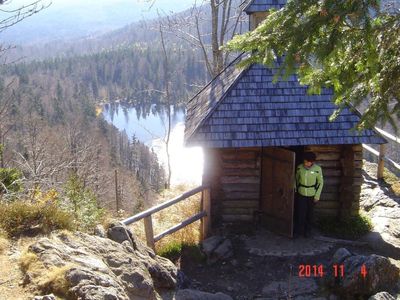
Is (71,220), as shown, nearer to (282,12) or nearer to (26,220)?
(26,220)

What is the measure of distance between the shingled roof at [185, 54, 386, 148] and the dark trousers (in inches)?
45.0

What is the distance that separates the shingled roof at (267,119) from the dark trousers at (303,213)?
1.14 metres

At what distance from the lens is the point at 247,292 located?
798 cm

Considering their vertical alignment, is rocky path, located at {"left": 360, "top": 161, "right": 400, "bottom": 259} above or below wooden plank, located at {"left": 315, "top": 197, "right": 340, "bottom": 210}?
below

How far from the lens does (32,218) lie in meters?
6.53

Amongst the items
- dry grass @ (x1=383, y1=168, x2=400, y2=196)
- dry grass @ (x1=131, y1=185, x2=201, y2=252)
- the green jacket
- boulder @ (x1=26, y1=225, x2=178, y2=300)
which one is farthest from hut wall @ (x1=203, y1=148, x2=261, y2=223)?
dry grass @ (x1=383, y1=168, x2=400, y2=196)

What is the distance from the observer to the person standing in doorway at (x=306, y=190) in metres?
8.81

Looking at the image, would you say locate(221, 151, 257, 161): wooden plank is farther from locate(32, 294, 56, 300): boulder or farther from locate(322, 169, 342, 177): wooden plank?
locate(32, 294, 56, 300): boulder

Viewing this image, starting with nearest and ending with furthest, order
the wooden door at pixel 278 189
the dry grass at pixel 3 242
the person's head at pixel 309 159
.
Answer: the dry grass at pixel 3 242, the person's head at pixel 309 159, the wooden door at pixel 278 189

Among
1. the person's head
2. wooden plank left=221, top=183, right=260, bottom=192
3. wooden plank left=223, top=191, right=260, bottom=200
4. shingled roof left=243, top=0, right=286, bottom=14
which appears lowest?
wooden plank left=223, top=191, right=260, bottom=200

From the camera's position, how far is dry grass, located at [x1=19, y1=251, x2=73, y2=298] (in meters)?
4.48

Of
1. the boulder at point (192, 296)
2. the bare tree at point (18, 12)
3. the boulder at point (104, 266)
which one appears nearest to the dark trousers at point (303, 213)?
the boulder at point (192, 296)

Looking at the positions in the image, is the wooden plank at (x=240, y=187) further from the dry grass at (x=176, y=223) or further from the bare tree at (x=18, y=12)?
the bare tree at (x=18, y=12)

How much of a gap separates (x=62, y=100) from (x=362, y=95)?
295 feet
